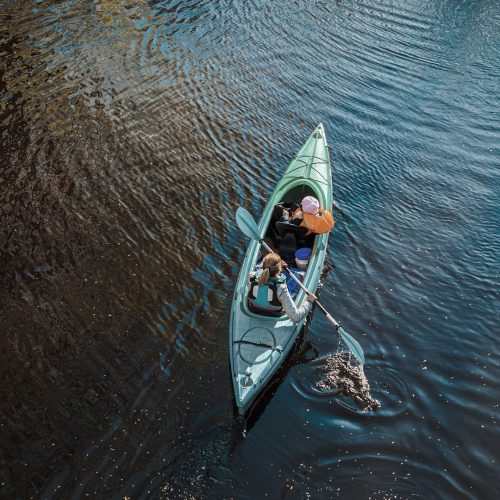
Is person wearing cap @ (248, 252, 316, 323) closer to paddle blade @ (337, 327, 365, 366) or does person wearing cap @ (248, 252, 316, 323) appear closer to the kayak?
the kayak

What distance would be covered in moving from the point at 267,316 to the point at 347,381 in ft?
5.43

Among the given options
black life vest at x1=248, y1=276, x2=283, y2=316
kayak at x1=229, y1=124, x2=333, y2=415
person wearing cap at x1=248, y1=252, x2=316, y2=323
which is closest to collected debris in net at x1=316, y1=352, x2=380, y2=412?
kayak at x1=229, y1=124, x2=333, y2=415

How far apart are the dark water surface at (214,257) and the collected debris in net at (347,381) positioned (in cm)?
17

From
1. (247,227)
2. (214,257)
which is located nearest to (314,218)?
(247,227)

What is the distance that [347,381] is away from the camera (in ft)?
27.8

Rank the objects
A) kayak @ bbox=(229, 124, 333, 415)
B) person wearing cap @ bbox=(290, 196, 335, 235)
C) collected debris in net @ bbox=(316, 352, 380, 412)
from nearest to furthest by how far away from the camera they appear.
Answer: kayak @ bbox=(229, 124, 333, 415)
collected debris in net @ bbox=(316, 352, 380, 412)
person wearing cap @ bbox=(290, 196, 335, 235)

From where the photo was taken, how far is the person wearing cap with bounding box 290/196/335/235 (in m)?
10.1

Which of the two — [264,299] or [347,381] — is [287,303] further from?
[347,381]

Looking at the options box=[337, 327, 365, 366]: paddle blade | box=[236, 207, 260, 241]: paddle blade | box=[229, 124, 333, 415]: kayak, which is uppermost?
box=[236, 207, 260, 241]: paddle blade

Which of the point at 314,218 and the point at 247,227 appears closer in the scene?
the point at 247,227

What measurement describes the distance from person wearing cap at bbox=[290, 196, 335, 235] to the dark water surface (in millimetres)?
1272

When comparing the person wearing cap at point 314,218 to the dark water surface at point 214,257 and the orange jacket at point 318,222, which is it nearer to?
the orange jacket at point 318,222

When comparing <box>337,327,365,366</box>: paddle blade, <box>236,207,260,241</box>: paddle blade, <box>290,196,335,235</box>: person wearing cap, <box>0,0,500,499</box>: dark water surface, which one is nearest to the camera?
<box>0,0,500,499</box>: dark water surface

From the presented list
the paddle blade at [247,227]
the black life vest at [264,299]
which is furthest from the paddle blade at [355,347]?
the paddle blade at [247,227]
